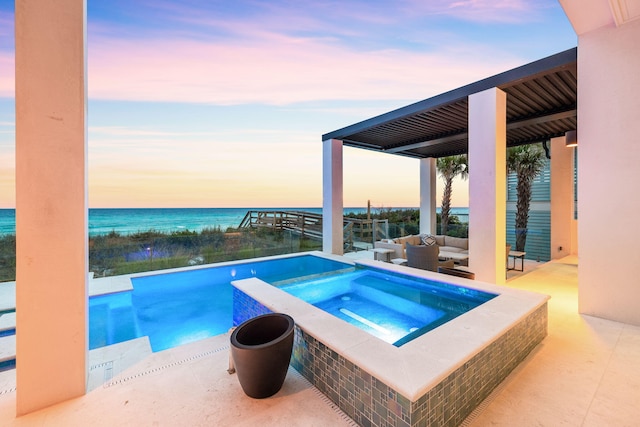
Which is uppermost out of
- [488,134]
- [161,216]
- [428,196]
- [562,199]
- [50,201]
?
[488,134]

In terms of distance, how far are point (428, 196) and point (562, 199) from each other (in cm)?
388

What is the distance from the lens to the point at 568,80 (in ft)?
14.8

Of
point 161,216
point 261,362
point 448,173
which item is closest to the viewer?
point 261,362

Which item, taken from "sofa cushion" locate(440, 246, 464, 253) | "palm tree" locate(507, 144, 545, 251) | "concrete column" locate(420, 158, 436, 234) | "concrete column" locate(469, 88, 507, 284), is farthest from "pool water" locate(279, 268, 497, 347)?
"palm tree" locate(507, 144, 545, 251)

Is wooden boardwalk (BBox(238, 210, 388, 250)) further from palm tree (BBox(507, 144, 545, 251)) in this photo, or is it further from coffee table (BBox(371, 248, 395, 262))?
palm tree (BBox(507, 144, 545, 251))

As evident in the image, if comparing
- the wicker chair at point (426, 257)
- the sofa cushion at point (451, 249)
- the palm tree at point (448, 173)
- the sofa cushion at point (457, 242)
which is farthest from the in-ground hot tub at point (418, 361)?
the palm tree at point (448, 173)

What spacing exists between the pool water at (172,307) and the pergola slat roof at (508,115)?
378cm

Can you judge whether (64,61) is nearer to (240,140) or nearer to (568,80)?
(568,80)

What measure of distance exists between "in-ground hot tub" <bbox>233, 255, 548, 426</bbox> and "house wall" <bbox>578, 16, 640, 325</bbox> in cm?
145

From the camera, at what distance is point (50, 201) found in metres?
2.08

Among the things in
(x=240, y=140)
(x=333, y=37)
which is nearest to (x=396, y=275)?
(x=333, y=37)

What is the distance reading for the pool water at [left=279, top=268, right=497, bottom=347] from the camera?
3.51 m

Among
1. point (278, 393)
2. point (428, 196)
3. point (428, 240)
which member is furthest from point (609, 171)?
point (428, 196)

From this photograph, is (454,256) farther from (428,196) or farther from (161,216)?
(161,216)
